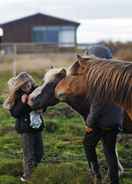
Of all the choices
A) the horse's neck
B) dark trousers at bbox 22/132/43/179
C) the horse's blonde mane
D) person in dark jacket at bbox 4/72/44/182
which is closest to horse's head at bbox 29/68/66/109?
the horse's neck

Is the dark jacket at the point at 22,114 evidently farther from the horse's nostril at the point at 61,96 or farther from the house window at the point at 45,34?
the house window at the point at 45,34

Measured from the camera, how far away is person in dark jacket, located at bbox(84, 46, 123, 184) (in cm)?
627

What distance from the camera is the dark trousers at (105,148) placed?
665 cm

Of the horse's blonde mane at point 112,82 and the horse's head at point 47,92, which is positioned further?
the horse's head at point 47,92

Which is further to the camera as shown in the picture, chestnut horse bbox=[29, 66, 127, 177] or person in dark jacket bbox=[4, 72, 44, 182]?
person in dark jacket bbox=[4, 72, 44, 182]

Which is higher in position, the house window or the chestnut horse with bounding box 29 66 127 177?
the chestnut horse with bounding box 29 66 127 177

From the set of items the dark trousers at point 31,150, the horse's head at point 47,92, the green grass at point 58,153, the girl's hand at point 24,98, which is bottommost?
the green grass at point 58,153

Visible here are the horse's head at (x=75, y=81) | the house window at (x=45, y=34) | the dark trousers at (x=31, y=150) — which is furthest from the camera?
the house window at (x=45, y=34)

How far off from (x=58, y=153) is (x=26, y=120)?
1790mm

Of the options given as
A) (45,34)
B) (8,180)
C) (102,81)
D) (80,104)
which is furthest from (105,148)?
(45,34)

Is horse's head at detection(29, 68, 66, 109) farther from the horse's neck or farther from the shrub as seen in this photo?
the shrub

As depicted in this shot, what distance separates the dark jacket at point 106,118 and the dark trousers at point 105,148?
163 mm

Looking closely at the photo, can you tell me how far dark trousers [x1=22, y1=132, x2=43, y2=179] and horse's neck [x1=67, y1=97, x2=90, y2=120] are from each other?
41.5 inches

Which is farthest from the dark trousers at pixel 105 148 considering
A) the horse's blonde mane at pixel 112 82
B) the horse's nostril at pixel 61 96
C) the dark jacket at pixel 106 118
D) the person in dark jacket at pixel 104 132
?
the horse's blonde mane at pixel 112 82
